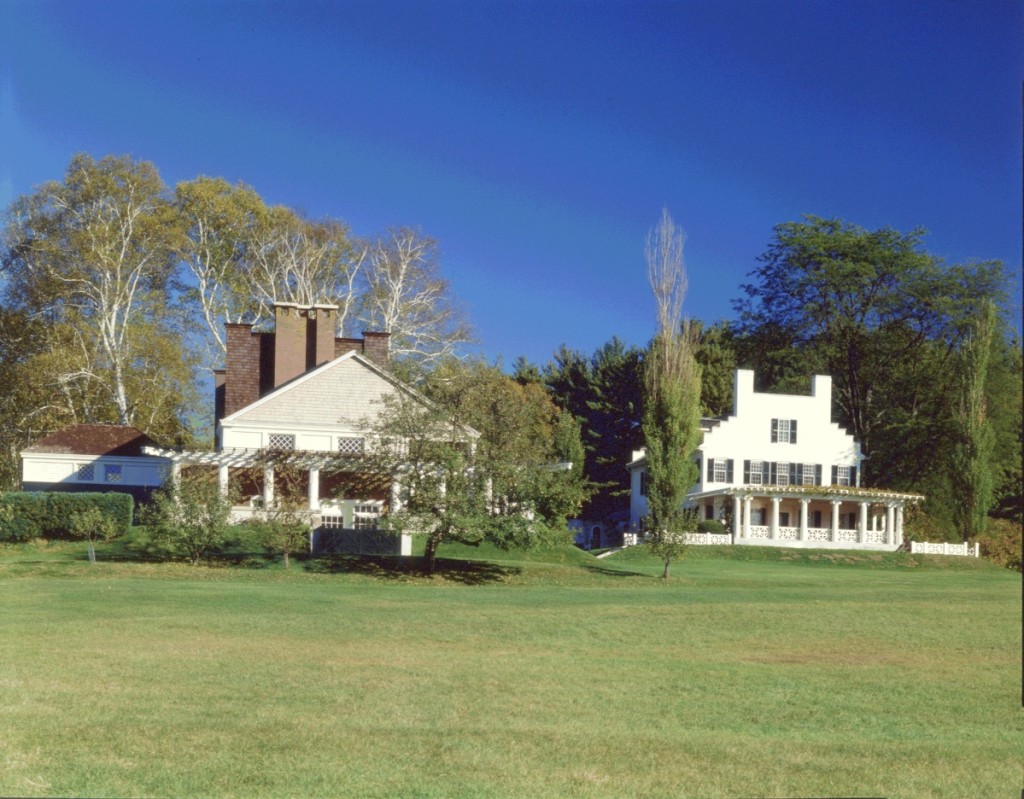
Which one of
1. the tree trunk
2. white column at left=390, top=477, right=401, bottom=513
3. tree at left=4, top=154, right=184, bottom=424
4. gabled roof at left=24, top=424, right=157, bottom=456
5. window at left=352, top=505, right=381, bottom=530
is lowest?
the tree trunk

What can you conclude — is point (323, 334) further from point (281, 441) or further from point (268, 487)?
point (268, 487)

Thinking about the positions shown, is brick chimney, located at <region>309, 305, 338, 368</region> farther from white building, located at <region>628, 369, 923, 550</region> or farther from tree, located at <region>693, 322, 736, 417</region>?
tree, located at <region>693, 322, 736, 417</region>

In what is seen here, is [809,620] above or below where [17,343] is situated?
below

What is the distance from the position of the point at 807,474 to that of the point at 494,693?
153 feet

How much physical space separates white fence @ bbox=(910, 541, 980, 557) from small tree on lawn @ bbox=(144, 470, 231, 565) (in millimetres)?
32106

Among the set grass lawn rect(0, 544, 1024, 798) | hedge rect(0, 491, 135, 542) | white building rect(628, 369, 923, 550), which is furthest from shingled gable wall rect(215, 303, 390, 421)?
grass lawn rect(0, 544, 1024, 798)

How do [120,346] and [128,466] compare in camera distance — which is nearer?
[128,466]

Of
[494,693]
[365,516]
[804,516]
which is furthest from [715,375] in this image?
[494,693]

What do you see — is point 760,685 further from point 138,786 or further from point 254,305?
point 254,305

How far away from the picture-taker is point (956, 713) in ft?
45.3

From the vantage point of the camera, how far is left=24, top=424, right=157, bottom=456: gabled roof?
4575 cm

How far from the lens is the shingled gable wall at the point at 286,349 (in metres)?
46.8

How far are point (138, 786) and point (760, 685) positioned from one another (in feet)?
27.9

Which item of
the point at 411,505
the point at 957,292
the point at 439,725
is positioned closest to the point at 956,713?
the point at 439,725
